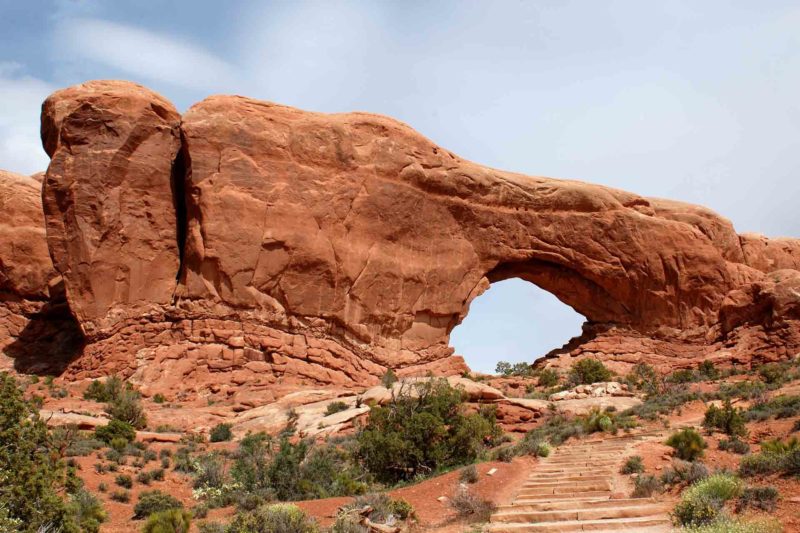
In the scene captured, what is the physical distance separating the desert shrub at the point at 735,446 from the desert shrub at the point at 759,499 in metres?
5.12

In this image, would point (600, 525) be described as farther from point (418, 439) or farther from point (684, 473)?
point (418, 439)

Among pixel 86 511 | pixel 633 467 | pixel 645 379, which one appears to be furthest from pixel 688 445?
pixel 645 379

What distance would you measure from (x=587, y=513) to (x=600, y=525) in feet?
2.37

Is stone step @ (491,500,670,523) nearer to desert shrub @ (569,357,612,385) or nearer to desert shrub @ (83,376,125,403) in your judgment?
desert shrub @ (83,376,125,403)

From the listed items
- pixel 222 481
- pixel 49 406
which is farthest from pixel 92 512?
pixel 49 406

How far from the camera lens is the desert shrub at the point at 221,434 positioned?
68.9ft

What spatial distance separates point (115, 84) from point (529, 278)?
18.5 metres

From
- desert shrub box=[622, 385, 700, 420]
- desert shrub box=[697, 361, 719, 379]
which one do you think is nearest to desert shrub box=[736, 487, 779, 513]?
desert shrub box=[622, 385, 700, 420]

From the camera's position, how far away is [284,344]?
88.2ft

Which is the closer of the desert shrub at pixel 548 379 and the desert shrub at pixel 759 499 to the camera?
the desert shrub at pixel 759 499

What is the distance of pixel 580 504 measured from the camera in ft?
37.1

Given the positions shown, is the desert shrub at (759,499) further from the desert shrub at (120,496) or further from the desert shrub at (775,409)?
the desert shrub at (120,496)

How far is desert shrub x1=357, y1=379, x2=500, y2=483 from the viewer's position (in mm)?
16109

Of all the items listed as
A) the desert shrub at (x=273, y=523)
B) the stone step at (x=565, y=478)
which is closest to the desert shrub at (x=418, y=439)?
the stone step at (x=565, y=478)
